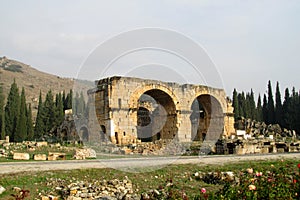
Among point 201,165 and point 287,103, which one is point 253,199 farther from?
point 287,103

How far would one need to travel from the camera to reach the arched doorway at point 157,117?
3241 centimetres

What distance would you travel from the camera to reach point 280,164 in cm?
1623

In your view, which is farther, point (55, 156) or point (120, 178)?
point (55, 156)

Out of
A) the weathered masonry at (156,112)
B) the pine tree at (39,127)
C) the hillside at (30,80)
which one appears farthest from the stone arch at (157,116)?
the hillside at (30,80)

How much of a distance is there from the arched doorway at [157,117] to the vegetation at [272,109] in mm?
17372

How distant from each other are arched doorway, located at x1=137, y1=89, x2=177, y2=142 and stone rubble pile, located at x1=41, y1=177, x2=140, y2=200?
63.9 ft

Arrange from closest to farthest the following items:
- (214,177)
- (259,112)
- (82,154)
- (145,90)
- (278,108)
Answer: (214,177) → (82,154) → (145,90) → (278,108) → (259,112)

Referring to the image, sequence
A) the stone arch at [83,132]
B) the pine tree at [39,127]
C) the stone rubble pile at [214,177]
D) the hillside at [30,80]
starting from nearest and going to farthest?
the stone rubble pile at [214,177]
the stone arch at [83,132]
the pine tree at [39,127]
the hillside at [30,80]

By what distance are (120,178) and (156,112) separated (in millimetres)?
25932

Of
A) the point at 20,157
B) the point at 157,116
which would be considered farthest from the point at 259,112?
the point at 20,157

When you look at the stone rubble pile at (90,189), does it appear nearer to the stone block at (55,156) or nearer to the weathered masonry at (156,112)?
the stone block at (55,156)

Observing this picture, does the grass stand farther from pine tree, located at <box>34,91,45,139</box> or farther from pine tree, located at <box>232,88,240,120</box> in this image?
pine tree, located at <box>232,88,240,120</box>

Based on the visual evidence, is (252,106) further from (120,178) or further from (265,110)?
(120,178)

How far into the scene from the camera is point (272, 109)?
58.6 meters
